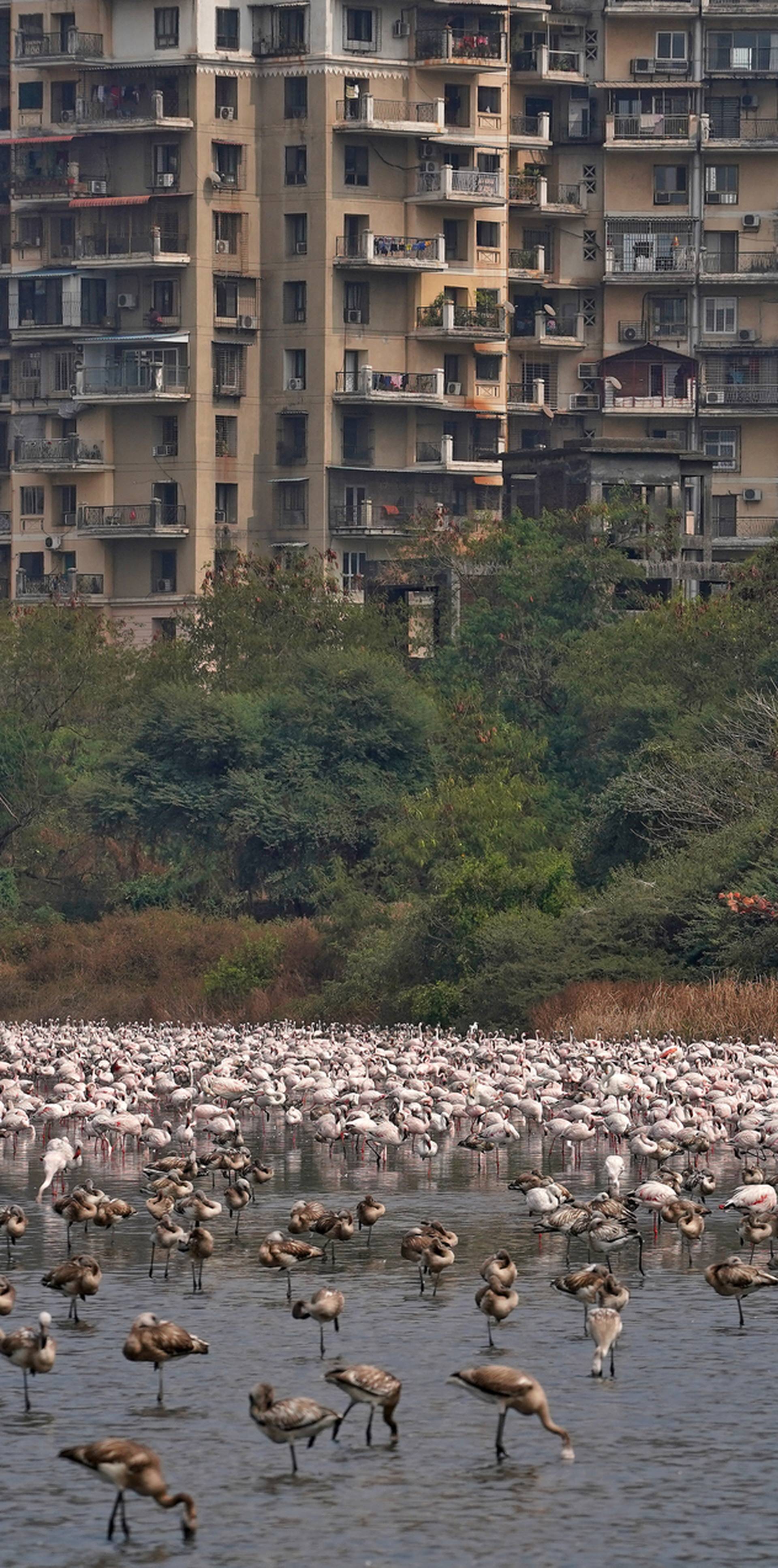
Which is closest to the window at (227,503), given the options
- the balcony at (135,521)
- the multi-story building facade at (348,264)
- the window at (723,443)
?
the multi-story building facade at (348,264)

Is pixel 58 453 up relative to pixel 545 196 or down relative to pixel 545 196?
down

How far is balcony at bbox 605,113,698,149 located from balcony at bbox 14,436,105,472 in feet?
72.7

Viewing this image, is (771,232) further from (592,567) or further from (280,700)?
(280,700)

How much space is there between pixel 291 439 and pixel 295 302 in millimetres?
4741

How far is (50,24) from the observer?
3935 inches

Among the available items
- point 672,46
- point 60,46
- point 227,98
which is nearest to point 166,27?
point 227,98

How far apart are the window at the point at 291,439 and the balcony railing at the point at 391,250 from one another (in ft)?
19.1

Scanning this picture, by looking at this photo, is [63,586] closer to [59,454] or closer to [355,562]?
[59,454]

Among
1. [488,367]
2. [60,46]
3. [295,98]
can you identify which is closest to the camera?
[295,98]

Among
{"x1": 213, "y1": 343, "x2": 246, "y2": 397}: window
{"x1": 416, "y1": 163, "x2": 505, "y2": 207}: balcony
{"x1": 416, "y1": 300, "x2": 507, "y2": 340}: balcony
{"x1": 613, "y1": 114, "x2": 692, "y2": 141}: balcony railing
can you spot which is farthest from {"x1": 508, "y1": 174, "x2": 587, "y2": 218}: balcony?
{"x1": 213, "y1": 343, "x2": 246, "y2": 397}: window

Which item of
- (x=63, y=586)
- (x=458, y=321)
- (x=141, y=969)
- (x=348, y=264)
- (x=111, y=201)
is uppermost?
(x=111, y=201)

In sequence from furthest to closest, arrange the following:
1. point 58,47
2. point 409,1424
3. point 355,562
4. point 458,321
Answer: point 458,321, point 355,562, point 58,47, point 409,1424

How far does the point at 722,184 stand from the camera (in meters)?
105

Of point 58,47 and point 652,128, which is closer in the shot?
point 58,47
